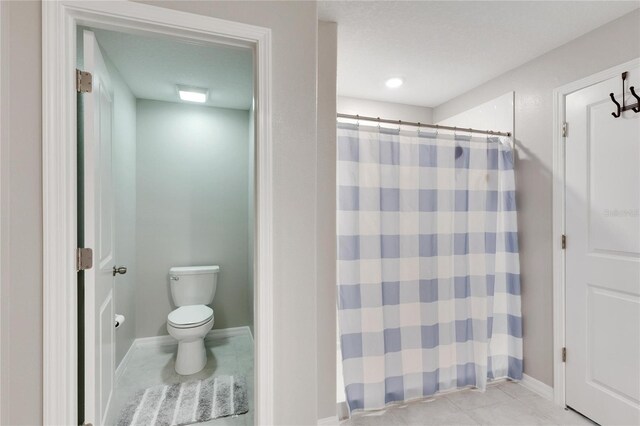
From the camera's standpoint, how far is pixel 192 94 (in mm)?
2850

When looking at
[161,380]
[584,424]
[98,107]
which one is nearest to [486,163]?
[584,424]

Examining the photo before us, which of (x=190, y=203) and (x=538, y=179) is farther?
(x=190, y=203)

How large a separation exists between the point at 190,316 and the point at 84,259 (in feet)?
4.80

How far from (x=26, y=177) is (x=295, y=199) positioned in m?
1.06

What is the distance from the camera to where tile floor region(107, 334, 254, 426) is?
6.81ft

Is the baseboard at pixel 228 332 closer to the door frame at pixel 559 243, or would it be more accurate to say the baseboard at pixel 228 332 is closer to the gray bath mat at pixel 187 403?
the gray bath mat at pixel 187 403

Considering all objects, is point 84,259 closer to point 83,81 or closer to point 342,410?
point 83,81

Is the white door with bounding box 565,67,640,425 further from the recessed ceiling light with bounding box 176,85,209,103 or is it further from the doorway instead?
the recessed ceiling light with bounding box 176,85,209,103

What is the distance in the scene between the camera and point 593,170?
1942mm

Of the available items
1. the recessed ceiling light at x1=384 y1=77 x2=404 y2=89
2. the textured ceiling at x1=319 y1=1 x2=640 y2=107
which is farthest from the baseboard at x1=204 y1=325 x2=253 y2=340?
the recessed ceiling light at x1=384 y1=77 x2=404 y2=89

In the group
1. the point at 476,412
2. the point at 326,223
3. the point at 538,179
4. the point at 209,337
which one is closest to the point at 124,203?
the point at 209,337

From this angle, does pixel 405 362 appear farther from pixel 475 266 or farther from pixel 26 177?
pixel 26 177

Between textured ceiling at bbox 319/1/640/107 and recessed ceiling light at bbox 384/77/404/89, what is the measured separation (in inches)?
2.0

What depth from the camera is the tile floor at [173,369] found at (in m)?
2.07
